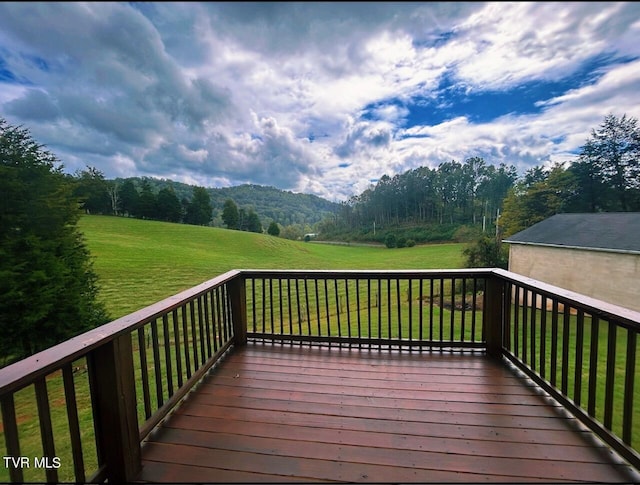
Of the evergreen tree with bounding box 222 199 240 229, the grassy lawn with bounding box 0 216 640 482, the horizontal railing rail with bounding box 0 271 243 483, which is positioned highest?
the evergreen tree with bounding box 222 199 240 229

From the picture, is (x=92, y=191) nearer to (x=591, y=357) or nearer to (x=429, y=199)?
(x=591, y=357)

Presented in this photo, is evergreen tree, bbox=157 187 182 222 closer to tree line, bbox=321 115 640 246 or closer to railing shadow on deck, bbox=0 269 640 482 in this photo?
tree line, bbox=321 115 640 246

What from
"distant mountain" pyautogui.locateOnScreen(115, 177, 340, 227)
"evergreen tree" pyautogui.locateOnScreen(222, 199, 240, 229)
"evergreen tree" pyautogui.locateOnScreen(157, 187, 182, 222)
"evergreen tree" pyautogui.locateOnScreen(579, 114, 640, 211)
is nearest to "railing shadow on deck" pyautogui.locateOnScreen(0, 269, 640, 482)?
"evergreen tree" pyautogui.locateOnScreen(579, 114, 640, 211)

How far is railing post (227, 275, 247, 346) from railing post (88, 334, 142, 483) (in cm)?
163

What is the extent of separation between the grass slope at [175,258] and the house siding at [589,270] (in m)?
2.04

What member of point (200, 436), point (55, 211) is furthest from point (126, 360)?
point (55, 211)

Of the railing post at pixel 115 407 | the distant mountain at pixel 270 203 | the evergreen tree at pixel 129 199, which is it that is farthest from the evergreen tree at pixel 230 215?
the railing post at pixel 115 407

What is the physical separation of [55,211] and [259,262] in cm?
558

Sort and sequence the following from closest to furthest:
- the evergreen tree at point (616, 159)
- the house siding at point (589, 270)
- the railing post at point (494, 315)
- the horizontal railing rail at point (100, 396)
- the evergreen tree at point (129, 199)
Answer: the horizontal railing rail at point (100, 396) → the railing post at point (494, 315) → the house siding at point (589, 270) → the evergreen tree at point (616, 159) → the evergreen tree at point (129, 199)

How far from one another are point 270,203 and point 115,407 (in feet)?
67.4

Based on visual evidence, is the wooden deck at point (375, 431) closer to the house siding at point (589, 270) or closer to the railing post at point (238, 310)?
the railing post at point (238, 310)

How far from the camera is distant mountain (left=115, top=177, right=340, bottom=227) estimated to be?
18.8 m

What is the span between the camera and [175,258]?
8438 millimetres

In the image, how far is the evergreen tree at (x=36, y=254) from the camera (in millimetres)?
3906
